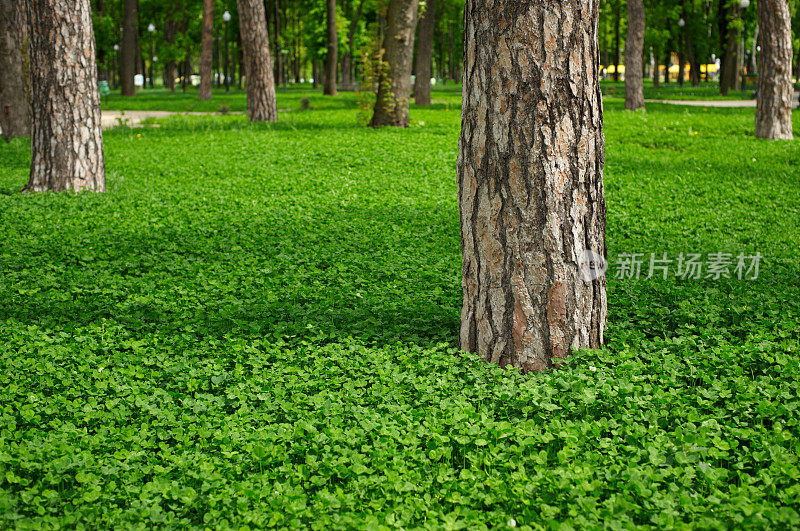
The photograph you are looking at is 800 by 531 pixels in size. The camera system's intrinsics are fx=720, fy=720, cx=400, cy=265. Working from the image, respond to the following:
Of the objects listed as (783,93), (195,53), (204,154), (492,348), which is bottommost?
(492,348)


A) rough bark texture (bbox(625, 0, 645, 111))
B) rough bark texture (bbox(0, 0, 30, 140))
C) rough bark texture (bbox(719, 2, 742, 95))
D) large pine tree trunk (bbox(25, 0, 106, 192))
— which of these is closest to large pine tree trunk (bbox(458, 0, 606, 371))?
large pine tree trunk (bbox(25, 0, 106, 192))

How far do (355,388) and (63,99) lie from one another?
24.1 ft

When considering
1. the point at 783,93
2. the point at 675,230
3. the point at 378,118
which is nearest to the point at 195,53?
the point at 378,118

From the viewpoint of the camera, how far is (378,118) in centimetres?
1778

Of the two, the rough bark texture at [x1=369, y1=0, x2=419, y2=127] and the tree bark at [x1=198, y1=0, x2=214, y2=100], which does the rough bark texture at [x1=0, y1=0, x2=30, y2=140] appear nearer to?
the rough bark texture at [x1=369, y1=0, x2=419, y2=127]

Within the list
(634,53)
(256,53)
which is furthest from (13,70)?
(634,53)

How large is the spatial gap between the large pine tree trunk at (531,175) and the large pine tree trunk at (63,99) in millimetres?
7182

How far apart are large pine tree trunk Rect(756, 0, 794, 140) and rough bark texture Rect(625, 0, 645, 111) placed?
6.28 m

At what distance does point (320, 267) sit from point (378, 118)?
451 inches

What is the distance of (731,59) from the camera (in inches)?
1484

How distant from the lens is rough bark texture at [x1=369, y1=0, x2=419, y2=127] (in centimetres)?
1678

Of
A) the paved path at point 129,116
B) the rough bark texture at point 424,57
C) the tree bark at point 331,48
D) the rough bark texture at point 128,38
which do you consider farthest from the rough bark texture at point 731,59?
the rough bark texture at point 128,38

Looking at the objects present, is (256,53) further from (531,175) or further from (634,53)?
(531,175)

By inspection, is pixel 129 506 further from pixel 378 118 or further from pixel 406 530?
pixel 378 118
